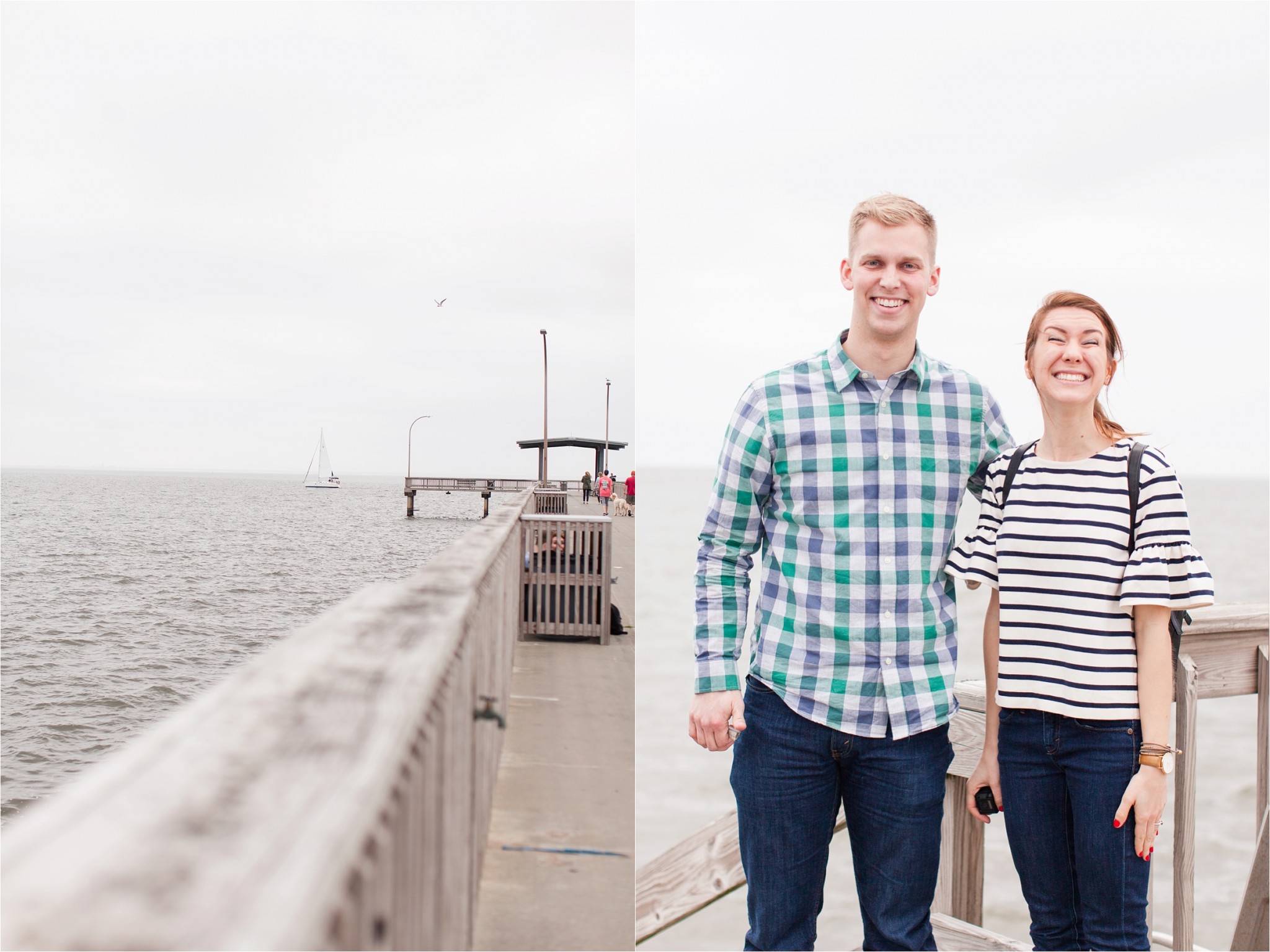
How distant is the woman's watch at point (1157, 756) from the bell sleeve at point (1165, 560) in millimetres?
329

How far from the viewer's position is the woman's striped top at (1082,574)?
2182 mm

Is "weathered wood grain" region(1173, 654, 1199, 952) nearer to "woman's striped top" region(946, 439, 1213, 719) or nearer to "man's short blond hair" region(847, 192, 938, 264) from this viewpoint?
"woman's striped top" region(946, 439, 1213, 719)

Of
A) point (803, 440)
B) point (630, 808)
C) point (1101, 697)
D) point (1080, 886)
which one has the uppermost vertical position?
point (803, 440)

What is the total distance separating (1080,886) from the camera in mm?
2250

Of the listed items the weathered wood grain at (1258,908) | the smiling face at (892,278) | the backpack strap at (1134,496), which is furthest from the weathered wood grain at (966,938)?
the smiling face at (892,278)

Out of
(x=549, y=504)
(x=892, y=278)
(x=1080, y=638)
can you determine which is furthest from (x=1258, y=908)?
(x=549, y=504)

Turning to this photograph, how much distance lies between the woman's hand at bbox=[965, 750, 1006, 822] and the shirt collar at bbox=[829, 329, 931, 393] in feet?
3.38

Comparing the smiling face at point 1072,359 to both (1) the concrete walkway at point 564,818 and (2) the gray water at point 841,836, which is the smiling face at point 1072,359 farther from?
(1) the concrete walkway at point 564,818

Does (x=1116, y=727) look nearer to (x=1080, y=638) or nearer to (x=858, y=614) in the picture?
(x=1080, y=638)

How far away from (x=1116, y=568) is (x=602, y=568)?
5.75 m

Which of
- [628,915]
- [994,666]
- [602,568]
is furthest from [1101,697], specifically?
[602,568]

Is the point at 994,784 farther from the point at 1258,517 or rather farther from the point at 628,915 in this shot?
the point at 1258,517

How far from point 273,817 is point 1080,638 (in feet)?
6.79

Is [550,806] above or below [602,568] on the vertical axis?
below
